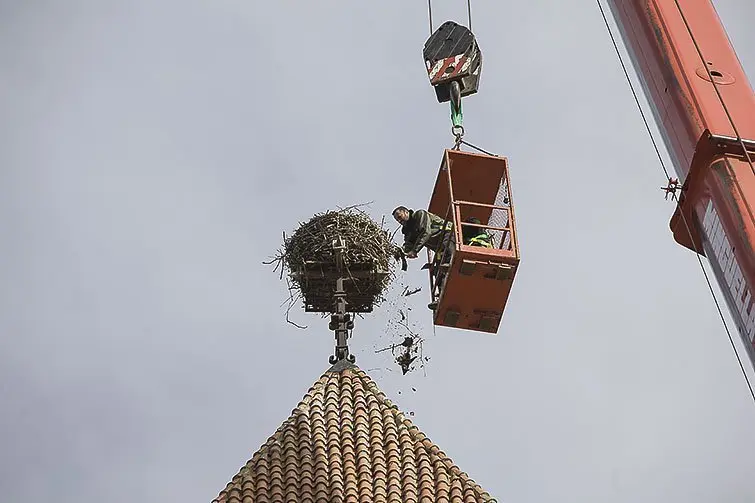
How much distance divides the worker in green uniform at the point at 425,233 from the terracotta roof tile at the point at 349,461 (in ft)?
8.95

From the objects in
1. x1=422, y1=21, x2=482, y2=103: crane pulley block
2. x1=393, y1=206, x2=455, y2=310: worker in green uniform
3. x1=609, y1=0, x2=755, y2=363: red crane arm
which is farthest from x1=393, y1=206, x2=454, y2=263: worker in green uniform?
x1=609, y1=0, x2=755, y2=363: red crane arm

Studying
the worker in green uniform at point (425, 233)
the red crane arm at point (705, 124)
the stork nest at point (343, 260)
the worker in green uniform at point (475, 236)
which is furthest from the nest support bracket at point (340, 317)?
the red crane arm at point (705, 124)

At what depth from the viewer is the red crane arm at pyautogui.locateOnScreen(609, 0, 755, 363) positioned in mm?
11617

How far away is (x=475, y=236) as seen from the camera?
16.1 meters

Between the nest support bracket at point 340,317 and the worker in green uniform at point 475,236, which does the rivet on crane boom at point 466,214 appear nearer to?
the worker in green uniform at point 475,236

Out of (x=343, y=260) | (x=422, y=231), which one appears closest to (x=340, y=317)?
(x=343, y=260)

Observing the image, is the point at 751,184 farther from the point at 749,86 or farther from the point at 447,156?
the point at 447,156

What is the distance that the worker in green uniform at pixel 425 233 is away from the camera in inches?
642

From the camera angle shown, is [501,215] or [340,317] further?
[340,317]

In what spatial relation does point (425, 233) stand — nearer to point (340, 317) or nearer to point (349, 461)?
point (349, 461)

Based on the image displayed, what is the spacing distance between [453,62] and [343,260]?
172 inches

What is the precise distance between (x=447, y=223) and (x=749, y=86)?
433 cm

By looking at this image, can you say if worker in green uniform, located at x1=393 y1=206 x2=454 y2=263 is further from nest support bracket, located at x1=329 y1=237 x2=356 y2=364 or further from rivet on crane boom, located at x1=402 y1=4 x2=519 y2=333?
nest support bracket, located at x1=329 y1=237 x2=356 y2=364

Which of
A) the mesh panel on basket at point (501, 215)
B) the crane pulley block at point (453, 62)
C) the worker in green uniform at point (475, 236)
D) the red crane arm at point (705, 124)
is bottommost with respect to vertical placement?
the red crane arm at point (705, 124)
